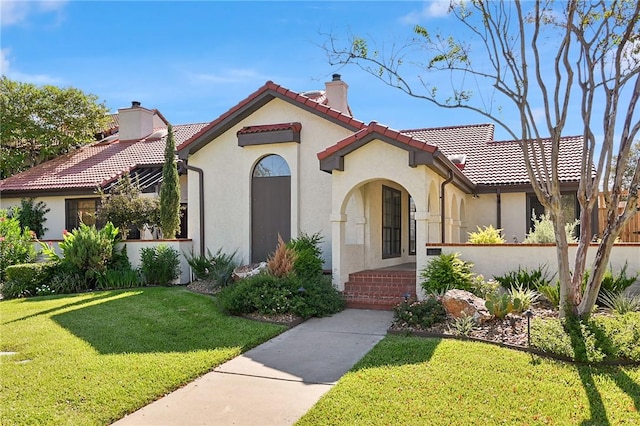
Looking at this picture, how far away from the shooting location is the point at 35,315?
10.9 metres

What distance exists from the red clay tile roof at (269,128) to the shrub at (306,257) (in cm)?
318

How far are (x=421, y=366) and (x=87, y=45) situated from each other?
1053 centimetres

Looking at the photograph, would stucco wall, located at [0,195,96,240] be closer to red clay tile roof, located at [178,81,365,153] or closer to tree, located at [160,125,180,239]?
tree, located at [160,125,180,239]

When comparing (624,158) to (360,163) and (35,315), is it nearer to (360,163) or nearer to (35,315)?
(360,163)

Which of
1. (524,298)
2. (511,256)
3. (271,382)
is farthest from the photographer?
(511,256)

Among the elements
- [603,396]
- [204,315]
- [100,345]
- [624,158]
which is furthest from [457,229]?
[100,345]

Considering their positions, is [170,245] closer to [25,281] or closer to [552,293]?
[25,281]

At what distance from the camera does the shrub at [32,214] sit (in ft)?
67.2

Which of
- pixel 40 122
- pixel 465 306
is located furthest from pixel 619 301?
pixel 40 122

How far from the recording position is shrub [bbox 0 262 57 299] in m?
14.0

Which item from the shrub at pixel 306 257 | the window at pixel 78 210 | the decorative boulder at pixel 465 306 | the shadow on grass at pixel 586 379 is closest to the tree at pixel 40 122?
the window at pixel 78 210

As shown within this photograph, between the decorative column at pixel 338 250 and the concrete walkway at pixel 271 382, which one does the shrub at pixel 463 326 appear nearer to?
the concrete walkway at pixel 271 382

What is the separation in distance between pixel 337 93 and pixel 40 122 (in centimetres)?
1660

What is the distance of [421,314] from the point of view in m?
9.41
